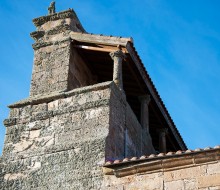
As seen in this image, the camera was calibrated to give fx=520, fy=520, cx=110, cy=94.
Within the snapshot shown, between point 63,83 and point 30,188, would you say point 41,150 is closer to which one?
point 30,188

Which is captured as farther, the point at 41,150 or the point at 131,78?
the point at 131,78

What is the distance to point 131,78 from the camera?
490 inches

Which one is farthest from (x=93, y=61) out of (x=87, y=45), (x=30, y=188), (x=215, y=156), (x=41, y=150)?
(x=215, y=156)

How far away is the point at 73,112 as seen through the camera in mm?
10234

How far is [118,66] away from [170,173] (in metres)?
3.28

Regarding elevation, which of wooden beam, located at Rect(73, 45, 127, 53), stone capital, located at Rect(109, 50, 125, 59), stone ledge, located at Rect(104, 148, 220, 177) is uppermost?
wooden beam, located at Rect(73, 45, 127, 53)

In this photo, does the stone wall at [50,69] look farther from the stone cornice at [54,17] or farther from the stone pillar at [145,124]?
the stone pillar at [145,124]

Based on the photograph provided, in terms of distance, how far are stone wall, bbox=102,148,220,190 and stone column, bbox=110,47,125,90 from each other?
2439 millimetres

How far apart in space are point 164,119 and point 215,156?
5499 mm

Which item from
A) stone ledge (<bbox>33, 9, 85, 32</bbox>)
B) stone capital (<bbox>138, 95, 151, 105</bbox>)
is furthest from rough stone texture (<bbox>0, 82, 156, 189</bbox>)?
stone ledge (<bbox>33, 9, 85, 32</bbox>)

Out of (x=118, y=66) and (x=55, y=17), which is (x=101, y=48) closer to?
(x=118, y=66)

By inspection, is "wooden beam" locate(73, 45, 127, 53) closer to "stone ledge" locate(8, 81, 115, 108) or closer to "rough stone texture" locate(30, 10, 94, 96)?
"rough stone texture" locate(30, 10, 94, 96)

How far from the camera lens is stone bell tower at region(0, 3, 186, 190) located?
9547 mm

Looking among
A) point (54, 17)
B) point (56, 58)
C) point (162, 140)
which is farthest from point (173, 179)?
point (54, 17)
